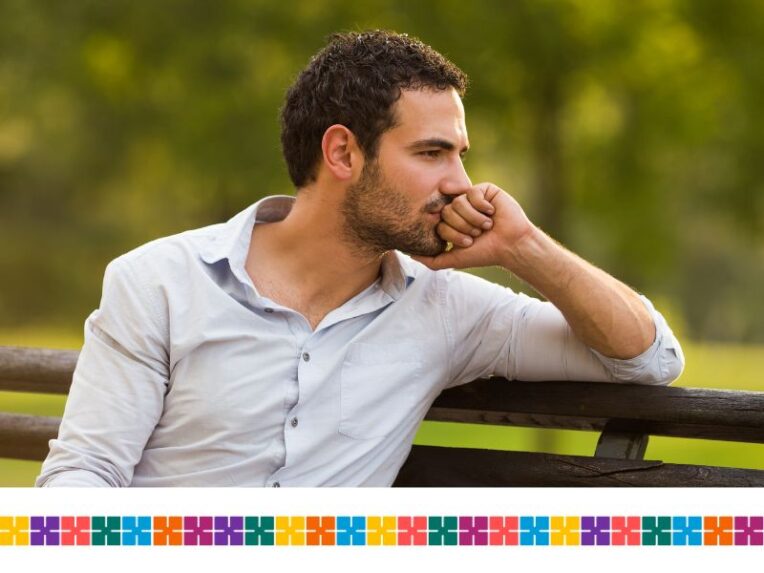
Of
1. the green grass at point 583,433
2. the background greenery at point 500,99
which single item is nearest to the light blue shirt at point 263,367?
the green grass at point 583,433

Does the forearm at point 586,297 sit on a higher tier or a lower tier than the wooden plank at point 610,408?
higher

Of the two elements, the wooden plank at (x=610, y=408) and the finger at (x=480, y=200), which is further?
the finger at (x=480, y=200)

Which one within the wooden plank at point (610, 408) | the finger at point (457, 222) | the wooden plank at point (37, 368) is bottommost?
the wooden plank at point (37, 368)

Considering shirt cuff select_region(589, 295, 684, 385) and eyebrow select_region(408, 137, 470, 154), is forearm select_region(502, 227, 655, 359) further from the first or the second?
eyebrow select_region(408, 137, 470, 154)

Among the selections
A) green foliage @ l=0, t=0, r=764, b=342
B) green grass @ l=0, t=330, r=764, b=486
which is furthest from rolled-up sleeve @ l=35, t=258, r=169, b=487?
green foliage @ l=0, t=0, r=764, b=342

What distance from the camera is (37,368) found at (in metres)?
3.16

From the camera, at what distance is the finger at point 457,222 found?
2615mm

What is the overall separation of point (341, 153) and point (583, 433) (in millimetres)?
9778

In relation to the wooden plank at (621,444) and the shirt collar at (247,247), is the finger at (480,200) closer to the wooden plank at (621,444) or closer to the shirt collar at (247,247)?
the shirt collar at (247,247)

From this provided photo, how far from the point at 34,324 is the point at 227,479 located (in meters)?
11.8

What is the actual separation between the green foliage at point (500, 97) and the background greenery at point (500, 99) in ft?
0.04

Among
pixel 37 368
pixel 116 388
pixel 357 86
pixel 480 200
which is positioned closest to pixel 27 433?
pixel 37 368

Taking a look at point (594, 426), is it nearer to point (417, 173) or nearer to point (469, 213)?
point (469, 213)

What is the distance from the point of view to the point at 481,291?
2754 millimetres
